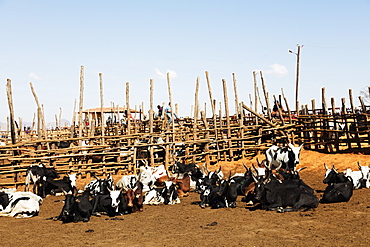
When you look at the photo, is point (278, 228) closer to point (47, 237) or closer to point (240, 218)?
point (240, 218)

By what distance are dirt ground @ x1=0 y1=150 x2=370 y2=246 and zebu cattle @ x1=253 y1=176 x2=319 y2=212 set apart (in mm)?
232

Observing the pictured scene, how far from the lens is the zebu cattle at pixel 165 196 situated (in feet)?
35.1

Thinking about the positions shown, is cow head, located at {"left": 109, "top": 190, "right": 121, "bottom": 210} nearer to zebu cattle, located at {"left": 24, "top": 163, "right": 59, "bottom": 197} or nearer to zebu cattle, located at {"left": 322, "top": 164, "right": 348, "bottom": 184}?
zebu cattle, located at {"left": 24, "top": 163, "right": 59, "bottom": 197}

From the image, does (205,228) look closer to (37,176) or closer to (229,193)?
(229,193)

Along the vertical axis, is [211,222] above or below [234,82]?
below

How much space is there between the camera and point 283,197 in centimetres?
898

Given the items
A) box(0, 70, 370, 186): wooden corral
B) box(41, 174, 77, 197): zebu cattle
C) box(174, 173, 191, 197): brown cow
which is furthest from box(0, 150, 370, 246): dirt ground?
box(0, 70, 370, 186): wooden corral

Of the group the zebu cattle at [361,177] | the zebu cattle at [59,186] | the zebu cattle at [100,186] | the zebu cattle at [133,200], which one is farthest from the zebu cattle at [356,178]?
the zebu cattle at [59,186]

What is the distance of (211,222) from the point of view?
27.0 ft

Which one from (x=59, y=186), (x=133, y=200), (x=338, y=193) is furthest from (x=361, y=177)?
(x=59, y=186)

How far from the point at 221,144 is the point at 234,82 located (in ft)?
9.23

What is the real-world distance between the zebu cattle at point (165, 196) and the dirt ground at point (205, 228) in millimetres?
387

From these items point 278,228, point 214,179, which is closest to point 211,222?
point 278,228

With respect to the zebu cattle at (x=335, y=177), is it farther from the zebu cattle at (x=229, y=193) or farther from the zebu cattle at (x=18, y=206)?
the zebu cattle at (x=18, y=206)
